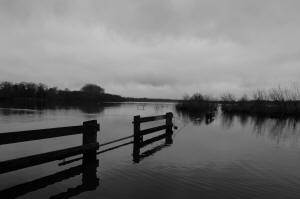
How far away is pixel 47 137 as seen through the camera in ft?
19.9

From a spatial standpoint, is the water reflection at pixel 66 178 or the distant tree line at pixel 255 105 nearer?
the water reflection at pixel 66 178

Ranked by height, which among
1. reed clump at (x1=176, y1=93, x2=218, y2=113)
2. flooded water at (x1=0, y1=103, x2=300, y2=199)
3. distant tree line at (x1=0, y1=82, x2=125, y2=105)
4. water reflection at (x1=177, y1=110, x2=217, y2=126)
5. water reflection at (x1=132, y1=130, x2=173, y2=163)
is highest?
distant tree line at (x1=0, y1=82, x2=125, y2=105)

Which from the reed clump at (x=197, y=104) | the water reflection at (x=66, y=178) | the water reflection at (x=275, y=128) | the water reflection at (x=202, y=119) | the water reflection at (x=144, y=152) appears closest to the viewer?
the water reflection at (x=66, y=178)

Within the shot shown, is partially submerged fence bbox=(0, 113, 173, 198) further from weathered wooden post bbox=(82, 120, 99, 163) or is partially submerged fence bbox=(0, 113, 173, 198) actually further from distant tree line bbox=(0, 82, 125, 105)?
distant tree line bbox=(0, 82, 125, 105)

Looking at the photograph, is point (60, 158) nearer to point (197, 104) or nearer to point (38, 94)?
point (197, 104)

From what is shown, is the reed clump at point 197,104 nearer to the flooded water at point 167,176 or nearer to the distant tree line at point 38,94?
the flooded water at point 167,176

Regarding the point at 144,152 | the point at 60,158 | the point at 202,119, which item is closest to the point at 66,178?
the point at 60,158

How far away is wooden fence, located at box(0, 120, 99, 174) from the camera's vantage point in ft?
17.0

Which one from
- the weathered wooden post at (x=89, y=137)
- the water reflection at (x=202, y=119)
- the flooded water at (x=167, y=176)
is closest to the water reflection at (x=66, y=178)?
the flooded water at (x=167, y=176)

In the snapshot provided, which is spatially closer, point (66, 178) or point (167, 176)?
point (66, 178)

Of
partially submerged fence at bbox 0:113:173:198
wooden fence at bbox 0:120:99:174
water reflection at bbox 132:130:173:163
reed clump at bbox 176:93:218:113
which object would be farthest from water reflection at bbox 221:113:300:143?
reed clump at bbox 176:93:218:113

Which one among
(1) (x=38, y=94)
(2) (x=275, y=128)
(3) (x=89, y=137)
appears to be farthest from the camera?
(1) (x=38, y=94)

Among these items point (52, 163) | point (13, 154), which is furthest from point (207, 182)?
point (13, 154)

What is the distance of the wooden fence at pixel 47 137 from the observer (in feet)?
17.0
